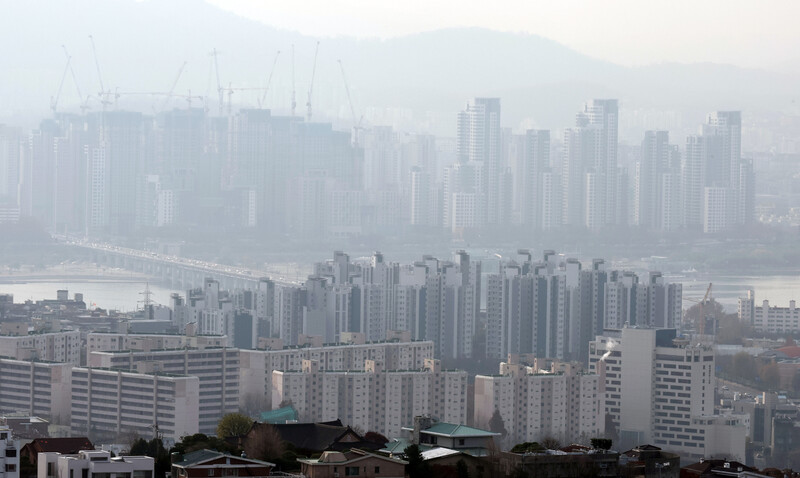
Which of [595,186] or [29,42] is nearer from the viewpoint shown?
[595,186]

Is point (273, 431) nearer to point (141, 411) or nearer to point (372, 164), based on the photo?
point (141, 411)

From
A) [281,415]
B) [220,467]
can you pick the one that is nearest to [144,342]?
[281,415]

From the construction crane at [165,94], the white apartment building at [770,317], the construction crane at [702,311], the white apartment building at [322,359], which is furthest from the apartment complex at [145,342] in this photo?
the construction crane at [165,94]

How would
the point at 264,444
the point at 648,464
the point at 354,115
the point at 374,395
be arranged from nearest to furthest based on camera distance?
the point at 648,464, the point at 264,444, the point at 374,395, the point at 354,115

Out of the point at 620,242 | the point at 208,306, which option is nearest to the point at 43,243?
the point at 620,242

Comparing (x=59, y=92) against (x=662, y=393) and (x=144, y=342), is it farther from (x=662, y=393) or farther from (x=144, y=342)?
(x=662, y=393)

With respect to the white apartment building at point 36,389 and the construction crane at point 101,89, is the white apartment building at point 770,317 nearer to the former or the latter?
the white apartment building at point 36,389

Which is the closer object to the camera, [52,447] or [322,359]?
[52,447]
